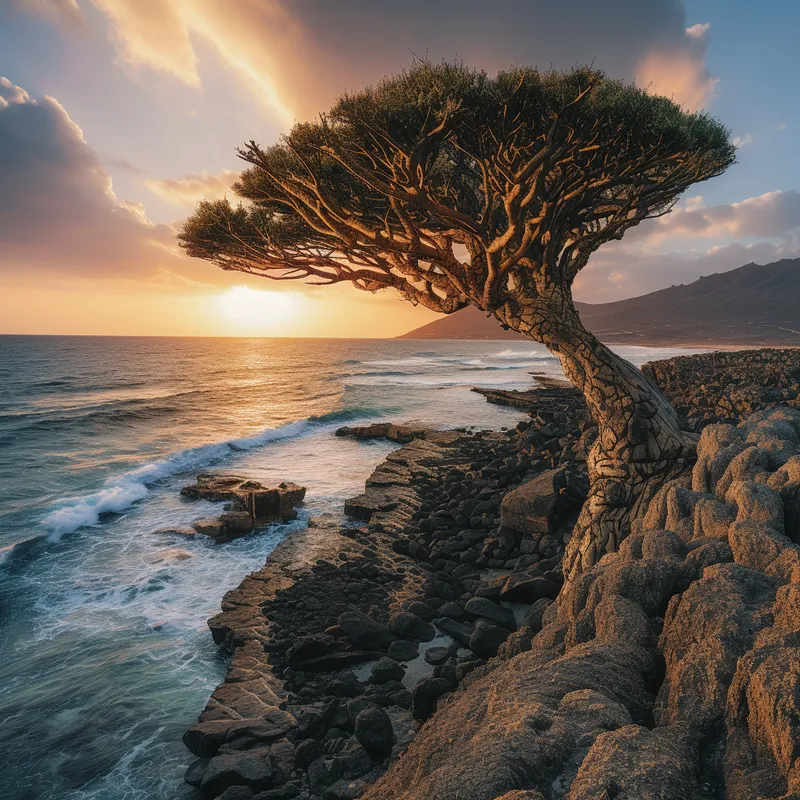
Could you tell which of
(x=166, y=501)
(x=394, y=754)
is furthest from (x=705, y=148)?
(x=166, y=501)

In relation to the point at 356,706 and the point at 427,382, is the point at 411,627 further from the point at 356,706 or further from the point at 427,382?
the point at 427,382

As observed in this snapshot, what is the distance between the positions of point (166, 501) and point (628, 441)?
579 inches

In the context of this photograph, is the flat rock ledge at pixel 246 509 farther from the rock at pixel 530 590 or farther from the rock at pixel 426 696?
the rock at pixel 426 696

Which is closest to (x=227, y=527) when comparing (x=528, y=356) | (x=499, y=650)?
(x=499, y=650)

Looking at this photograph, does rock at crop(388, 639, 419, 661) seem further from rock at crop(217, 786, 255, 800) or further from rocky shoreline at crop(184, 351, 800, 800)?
rock at crop(217, 786, 255, 800)

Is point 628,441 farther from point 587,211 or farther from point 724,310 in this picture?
point 724,310

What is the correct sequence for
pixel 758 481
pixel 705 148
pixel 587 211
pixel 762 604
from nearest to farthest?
pixel 762 604
pixel 758 481
pixel 705 148
pixel 587 211

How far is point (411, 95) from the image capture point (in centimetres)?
689

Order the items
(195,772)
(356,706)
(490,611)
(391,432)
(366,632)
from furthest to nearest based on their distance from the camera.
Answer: (391,432)
(490,611)
(366,632)
(356,706)
(195,772)

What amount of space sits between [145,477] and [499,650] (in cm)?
1718

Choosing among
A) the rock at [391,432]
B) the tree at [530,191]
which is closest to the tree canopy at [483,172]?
the tree at [530,191]

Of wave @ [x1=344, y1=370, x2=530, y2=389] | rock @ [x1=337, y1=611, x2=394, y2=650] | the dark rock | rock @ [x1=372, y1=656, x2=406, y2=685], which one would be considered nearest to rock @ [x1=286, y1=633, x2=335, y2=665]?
rock @ [x1=337, y1=611, x2=394, y2=650]

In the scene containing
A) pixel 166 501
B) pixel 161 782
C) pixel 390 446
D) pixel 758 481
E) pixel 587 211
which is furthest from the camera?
pixel 390 446

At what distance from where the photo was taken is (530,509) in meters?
9.95
